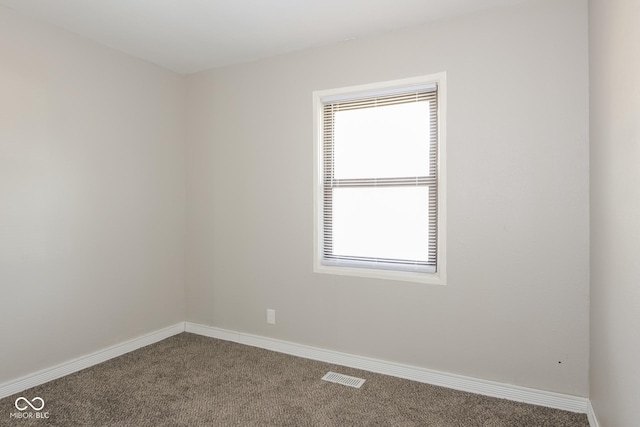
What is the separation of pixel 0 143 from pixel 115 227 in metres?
0.99

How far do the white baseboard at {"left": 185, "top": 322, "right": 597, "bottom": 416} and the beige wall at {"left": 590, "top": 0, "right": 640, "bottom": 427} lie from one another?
237 millimetres

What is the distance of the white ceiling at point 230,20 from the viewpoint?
2.51 meters

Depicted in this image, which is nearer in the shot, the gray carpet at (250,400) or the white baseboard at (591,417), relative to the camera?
the white baseboard at (591,417)

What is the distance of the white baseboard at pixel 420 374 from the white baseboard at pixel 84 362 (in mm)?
398

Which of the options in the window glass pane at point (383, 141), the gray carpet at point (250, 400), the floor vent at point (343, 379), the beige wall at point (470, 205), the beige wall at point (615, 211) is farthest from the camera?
the window glass pane at point (383, 141)

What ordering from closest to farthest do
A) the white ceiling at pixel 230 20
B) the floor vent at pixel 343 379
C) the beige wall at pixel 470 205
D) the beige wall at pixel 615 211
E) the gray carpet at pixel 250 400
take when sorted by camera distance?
the beige wall at pixel 615 211 → the gray carpet at pixel 250 400 → the beige wall at pixel 470 205 → the white ceiling at pixel 230 20 → the floor vent at pixel 343 379

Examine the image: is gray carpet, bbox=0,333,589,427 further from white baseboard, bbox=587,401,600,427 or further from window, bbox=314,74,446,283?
window, bbox=314,74,446,283

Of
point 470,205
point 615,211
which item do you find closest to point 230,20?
point 470,205

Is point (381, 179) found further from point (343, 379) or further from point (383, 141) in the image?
point (343, 379)

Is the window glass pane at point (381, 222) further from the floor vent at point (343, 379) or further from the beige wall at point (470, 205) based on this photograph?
the floor vent at point (343, 379)

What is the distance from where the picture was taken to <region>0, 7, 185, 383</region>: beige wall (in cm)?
260

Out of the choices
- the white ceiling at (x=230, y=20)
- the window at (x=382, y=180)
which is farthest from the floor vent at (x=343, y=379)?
the white ceiling at (x=230, y=20)

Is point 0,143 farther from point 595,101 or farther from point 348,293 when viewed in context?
point 595,101

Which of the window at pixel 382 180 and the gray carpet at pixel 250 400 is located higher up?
the window at pixel 382 180
